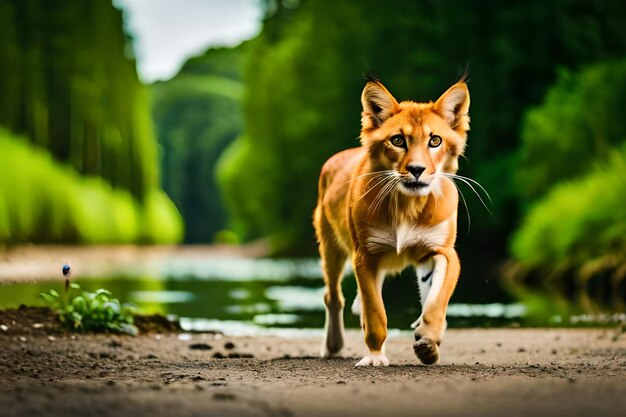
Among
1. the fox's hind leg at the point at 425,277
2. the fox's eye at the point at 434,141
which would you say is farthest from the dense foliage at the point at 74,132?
the fox's eye at the point at 434,141

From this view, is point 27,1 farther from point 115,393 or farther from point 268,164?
point 115,393

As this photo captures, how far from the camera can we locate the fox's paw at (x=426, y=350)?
640cm

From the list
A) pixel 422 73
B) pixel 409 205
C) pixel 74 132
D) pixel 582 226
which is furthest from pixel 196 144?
pixel 409 205

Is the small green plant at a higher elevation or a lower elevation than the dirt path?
higher

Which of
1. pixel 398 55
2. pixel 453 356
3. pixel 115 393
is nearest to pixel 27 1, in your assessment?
pixel 398 55

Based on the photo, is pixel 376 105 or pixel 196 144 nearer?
pixel 376 105

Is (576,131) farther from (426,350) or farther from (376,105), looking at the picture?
(426,350)

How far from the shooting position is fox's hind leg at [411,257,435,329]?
689 centimetres

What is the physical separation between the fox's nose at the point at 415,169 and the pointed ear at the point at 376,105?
0.56 metres

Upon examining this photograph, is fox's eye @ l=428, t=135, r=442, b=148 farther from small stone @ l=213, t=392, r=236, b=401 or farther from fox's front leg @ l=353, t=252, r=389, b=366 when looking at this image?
small stone @ l=213, t=392, r=236, b=401

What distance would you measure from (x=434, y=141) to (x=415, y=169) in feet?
0.96

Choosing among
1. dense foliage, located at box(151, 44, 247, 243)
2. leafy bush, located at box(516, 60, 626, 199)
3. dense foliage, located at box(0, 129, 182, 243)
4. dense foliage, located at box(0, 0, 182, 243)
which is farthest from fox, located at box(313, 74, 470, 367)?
dense foliage, located at box(151, 44, 247, 243)

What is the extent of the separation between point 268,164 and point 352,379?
40215 mm

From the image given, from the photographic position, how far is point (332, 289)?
27.2ft
